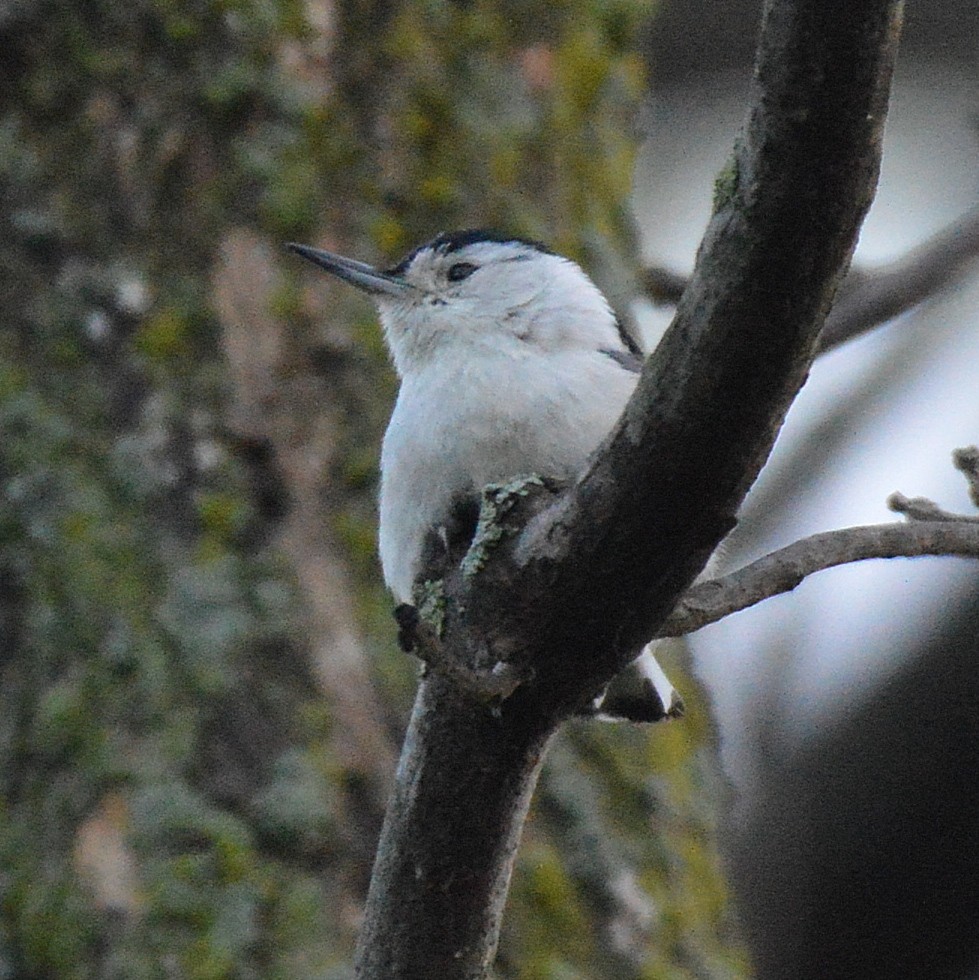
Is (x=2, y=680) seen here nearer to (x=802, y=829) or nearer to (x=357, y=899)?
(x=357, y=899)

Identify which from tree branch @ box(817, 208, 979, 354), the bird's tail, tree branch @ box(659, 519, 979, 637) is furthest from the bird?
tree branch @ box(817, 208, 979, 354)

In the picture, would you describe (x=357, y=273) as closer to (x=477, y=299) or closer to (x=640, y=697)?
(x=477, y=299)

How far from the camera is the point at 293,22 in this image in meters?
3.47

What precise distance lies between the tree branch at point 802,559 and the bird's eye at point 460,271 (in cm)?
133

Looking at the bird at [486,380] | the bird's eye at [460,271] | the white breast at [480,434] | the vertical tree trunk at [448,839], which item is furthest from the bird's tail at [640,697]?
the bird's eye at [460,271]

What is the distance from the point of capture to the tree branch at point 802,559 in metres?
1.85

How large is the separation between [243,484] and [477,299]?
0.57 meters

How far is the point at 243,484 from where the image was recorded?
10.2 ft

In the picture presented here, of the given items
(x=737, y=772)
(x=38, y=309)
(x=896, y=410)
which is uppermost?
(x=896, y=410)

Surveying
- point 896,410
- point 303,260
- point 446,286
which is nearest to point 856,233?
point 446,286

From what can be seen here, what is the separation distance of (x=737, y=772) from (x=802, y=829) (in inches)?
15.1

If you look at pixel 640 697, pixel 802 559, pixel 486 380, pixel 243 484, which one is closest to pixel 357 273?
pixel 243 484

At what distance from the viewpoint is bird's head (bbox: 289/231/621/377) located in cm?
274

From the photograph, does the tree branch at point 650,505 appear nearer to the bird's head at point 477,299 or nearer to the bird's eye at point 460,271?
the bird's head at point 477,299
